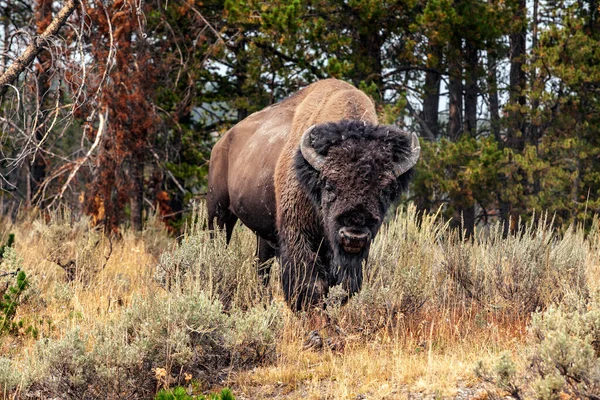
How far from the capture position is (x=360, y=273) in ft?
19.4

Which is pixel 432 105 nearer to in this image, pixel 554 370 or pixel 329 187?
pixel 329 187

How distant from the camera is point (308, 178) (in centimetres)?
596

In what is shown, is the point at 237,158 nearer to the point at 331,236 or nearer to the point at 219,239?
the point at 219,239

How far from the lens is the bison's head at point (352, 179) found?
5.37m

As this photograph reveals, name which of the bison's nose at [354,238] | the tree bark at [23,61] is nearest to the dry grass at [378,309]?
the bison's nose at [354,238]

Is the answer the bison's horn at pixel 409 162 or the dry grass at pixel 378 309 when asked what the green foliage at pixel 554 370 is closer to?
the dry grass at pixel 378 309

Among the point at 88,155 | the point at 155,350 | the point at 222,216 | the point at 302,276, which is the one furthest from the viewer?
the point at 88,155

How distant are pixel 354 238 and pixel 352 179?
1.50 feet

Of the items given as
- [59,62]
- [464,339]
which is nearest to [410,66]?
[59,62]

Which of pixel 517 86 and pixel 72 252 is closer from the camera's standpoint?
pixel 72 252

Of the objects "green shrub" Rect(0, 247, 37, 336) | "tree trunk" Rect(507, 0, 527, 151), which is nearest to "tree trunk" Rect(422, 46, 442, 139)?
"tree trunk" Rect(507, 0, 527, 151)

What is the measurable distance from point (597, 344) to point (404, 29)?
9.66 meters

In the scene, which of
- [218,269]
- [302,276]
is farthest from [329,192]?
[218,269]

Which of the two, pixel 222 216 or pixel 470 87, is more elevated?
pixel 470 87
